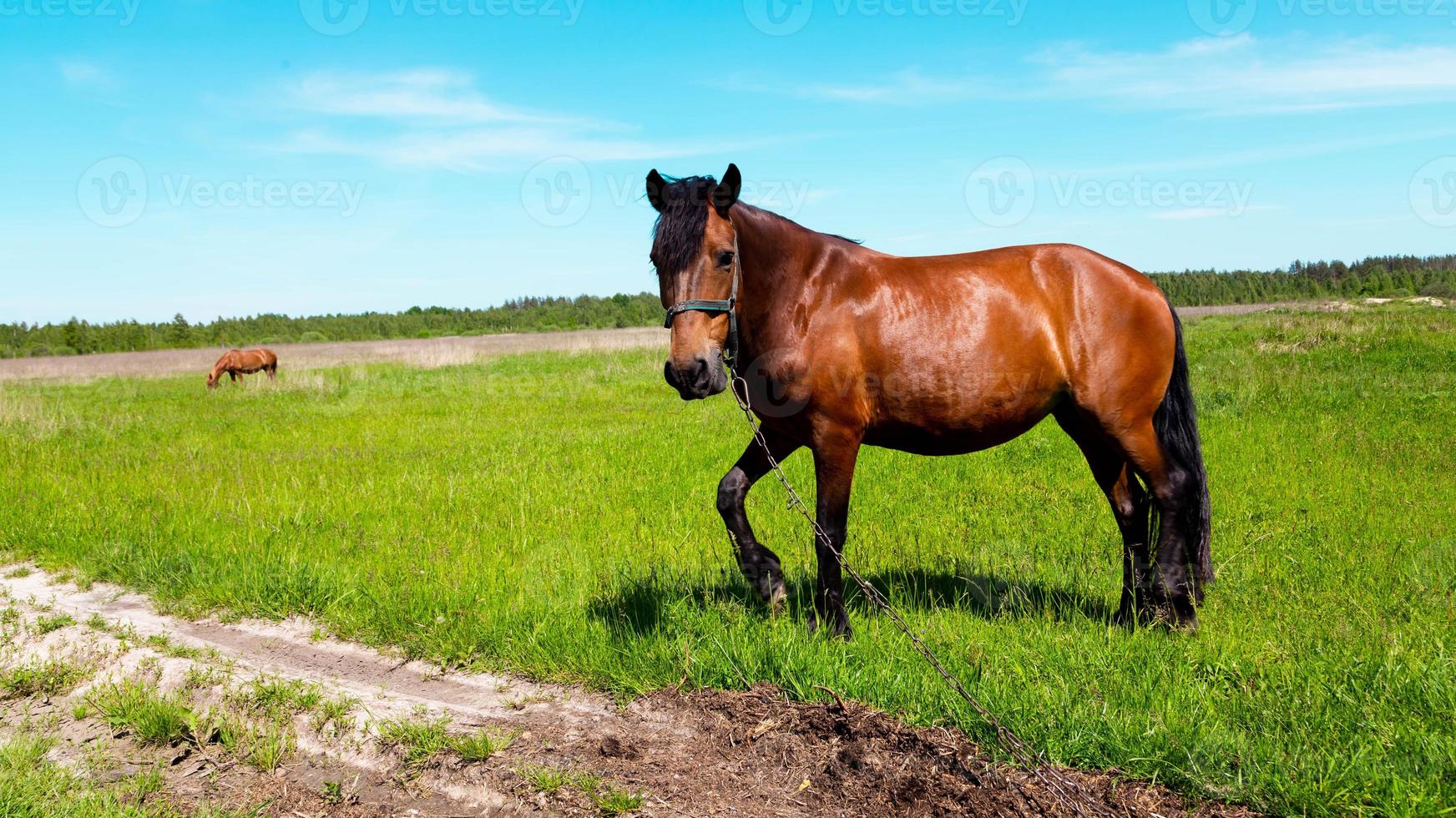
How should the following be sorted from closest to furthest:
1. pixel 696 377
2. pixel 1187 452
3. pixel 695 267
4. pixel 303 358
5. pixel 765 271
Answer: pixel 696 377 < pixel 695 267 < pixel 765 271 < pixel 1187 452 < pixel 303 358

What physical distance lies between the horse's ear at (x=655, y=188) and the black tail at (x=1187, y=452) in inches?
124

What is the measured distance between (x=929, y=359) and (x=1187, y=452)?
→ 1886 mm

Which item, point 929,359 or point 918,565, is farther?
point 918,565

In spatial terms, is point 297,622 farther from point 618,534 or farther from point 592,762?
point 592,762

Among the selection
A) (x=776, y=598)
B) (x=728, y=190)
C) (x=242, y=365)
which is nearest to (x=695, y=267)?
(x=728, y=190)

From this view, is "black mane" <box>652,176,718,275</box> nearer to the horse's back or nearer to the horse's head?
the horse's head

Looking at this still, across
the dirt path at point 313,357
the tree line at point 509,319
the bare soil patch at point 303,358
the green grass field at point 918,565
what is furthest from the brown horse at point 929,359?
the tree line at point 509,319

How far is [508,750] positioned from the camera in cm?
388

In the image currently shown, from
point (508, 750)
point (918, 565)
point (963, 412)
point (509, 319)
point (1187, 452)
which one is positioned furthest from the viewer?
point (509, 319)

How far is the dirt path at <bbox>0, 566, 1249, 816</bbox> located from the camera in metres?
3.36

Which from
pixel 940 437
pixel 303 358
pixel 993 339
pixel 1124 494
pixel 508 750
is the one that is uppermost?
pixel 303 358

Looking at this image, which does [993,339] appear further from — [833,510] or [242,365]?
[242,365]

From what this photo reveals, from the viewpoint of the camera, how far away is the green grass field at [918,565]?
359 cm

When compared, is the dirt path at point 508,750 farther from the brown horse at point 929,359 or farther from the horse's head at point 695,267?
the horse's head at point 695,267
